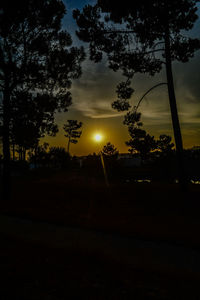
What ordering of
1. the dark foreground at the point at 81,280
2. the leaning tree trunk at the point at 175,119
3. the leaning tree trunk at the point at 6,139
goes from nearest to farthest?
the dark foreground at the point at 81,280 → the leaning tree trunk at the point at 175,119 → the leaning tree trunk at the point at 6,139

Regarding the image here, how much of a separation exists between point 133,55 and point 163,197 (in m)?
7.99

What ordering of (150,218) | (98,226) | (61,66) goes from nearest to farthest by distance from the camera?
(98,226), (150,218), (61,66)

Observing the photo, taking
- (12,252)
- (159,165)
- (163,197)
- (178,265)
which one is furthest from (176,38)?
(159,165)

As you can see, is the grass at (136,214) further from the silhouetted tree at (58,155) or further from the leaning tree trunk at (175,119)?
the silhouetted tree at (58,155)

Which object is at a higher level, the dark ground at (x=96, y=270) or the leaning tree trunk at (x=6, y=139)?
the leaning tree trunk at (x=6, y=139)

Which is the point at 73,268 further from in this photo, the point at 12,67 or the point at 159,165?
the point at 159,165

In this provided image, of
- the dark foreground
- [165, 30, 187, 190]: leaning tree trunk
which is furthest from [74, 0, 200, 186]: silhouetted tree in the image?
the dark foreground

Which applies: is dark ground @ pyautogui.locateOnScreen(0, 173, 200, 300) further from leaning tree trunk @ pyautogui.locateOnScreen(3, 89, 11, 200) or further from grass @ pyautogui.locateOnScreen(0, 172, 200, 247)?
leaning tree trunk @ pyautogui.locateOnScreen(3, 89, 11, 200)

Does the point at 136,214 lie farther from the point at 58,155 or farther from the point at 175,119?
the point at 58,155

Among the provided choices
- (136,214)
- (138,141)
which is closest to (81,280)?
(136,214)

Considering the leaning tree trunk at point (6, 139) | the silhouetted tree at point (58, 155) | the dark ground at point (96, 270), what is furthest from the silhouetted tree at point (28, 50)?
the silhouetted tree at point (58, 155)

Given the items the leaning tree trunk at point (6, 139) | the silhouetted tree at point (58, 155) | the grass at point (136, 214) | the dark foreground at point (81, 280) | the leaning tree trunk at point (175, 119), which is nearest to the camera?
the dark foreground at point (81, 280)

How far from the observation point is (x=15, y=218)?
27.4 feet

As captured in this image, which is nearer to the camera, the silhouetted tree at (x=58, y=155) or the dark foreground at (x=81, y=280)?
the dark foreground at (x=81, y=280)
